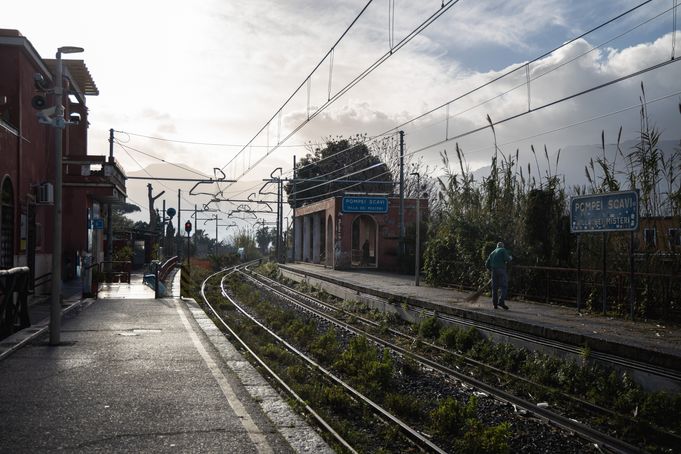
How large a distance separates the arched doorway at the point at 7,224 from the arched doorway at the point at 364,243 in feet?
66.2

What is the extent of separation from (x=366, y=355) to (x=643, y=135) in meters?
7.54

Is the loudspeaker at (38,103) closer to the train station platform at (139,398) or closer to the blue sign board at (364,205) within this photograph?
the train station platform at (139,398)

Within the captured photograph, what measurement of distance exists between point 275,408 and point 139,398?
1.71 m

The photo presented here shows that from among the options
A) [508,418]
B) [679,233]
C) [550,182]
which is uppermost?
[550,182]

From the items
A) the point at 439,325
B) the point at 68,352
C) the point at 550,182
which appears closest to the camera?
the point at 68,352

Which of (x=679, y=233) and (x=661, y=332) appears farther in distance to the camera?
(x=679, y=233)

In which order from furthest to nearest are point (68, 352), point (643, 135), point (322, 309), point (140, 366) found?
1. point (322, 309)
2. point (643, 135)
3. point (68, 352)
4. point (140, 366)

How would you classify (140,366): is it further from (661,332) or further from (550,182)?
(550,182)

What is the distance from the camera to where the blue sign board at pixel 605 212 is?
42.6 feet

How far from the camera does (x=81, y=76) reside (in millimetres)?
31734

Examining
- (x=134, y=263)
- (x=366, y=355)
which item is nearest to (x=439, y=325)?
(x=366, y=355)

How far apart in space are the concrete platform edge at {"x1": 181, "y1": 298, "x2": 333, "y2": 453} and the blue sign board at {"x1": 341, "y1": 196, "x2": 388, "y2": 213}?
2011 centimetres

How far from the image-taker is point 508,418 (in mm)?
8320

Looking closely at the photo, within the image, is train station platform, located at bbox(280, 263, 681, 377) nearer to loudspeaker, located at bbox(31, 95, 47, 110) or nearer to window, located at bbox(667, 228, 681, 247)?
window, located at bbox(667, 228, 681, 247)
